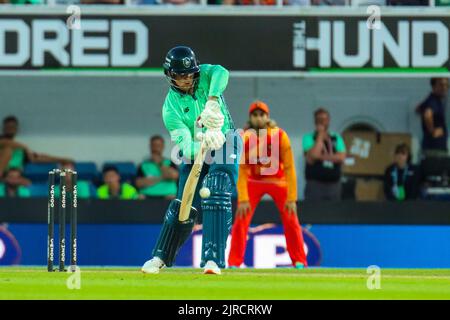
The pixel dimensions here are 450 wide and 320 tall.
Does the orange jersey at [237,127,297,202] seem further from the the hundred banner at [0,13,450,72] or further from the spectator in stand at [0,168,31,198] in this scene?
the spectator in stand at [0,168,31,198]

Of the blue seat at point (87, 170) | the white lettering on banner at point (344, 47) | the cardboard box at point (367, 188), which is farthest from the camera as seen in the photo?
the cardboard box at point (367, 188)

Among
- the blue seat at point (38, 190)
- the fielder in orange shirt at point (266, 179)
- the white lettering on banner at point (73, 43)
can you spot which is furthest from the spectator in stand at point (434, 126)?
the blue seat at point (38, 190)

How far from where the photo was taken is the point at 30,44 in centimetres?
2025

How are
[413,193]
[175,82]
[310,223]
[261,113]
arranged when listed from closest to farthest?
[175,82] → [261,113] → [310,223] → [413,193]

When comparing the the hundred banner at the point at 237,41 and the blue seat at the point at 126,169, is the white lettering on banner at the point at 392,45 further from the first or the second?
the blue seat at the point at 126,169

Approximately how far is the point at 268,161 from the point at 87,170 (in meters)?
5.44

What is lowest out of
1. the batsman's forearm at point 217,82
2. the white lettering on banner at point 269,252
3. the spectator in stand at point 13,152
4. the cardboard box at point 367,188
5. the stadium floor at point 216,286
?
the white lettering on banner at point 269,252

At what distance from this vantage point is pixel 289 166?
1677 cm

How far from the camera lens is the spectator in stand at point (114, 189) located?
2039 cm

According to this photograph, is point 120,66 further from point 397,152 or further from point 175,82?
point 175,82

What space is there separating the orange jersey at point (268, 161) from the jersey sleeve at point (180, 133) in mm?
3832

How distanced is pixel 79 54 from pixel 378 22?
4161mm

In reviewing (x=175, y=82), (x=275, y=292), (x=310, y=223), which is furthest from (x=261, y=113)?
(x=275, y=292)

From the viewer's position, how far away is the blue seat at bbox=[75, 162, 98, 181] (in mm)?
21359
